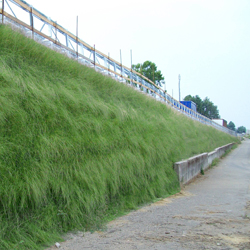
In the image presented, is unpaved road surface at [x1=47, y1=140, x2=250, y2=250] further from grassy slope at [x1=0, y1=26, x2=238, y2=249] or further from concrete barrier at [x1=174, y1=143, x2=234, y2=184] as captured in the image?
concrete barrier at [x1=174, y1=143, x2=234, y2=184]

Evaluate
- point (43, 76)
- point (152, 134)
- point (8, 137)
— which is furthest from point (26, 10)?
point (8, 137)

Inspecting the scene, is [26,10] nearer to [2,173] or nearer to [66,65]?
[66,65]

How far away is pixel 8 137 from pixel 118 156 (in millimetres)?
2863

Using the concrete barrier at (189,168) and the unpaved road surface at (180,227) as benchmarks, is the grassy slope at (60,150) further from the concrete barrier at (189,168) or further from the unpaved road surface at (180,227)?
the concrete barrier at (189,168)

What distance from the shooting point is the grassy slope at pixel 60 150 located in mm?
4441

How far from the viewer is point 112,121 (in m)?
7.38

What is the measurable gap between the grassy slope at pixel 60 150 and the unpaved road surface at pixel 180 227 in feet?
1.25

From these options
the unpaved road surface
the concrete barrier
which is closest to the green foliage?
the concrete barrier

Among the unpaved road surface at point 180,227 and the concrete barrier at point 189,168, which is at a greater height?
the concrete barrier at point 189,168

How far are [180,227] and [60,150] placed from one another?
2.51 meters

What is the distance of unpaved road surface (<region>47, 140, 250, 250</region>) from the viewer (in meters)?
4.68

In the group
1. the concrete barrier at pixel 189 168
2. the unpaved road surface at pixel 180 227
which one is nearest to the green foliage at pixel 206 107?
the concrete barrier at pixel 189 168

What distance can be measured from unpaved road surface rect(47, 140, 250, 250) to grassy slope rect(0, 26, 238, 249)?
0.38 m

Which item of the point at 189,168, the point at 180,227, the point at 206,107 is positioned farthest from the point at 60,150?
the point at 206,107
